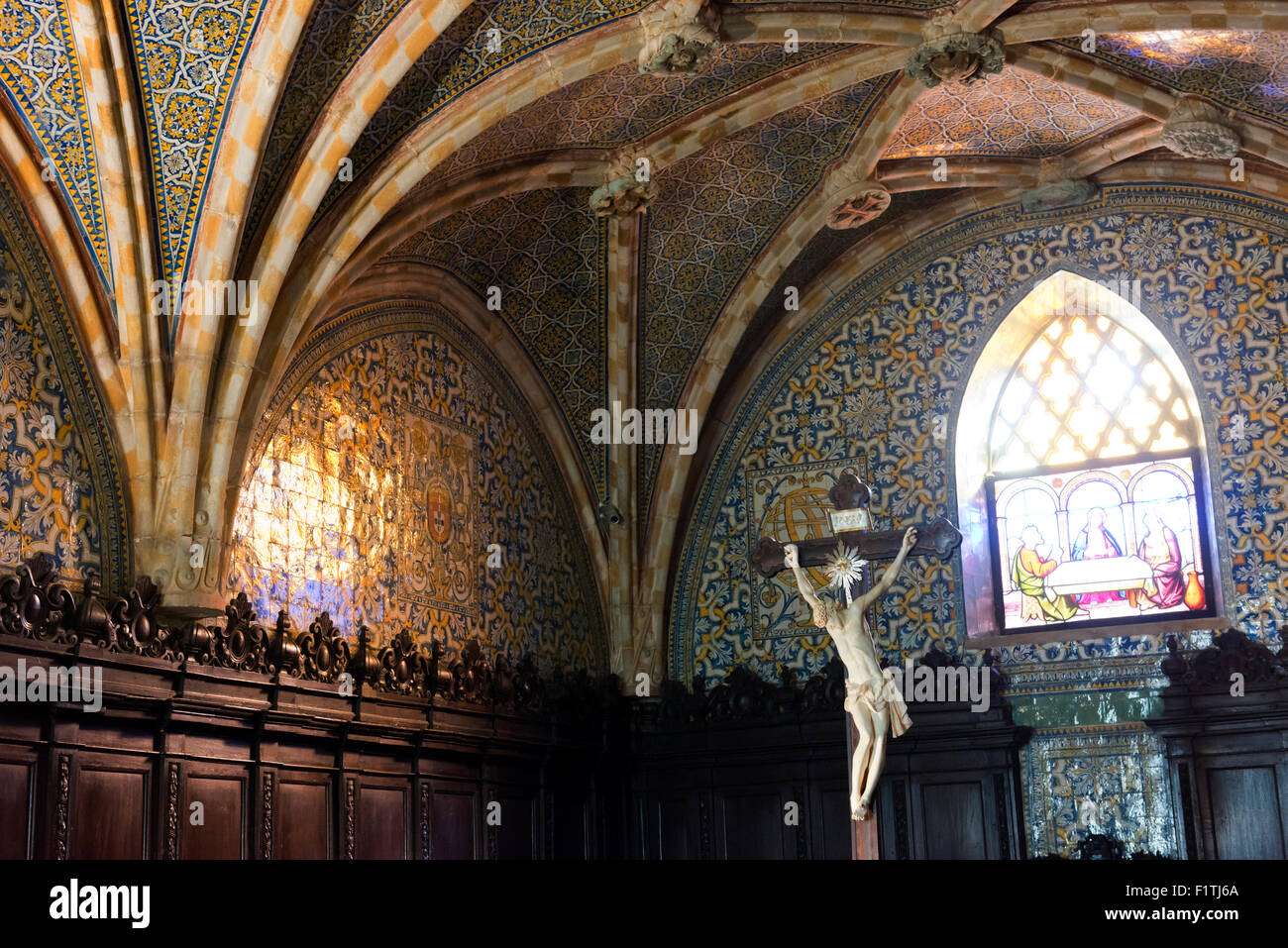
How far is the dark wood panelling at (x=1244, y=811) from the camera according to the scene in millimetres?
9688

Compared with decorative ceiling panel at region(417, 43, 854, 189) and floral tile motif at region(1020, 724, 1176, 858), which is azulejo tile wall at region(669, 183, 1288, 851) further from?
decorative ceiling panel at region(417, 43, 854, 189)

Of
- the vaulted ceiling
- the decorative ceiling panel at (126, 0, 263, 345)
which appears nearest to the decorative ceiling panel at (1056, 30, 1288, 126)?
the vaulted ceiling

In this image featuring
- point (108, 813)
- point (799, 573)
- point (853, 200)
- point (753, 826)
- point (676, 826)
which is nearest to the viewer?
point (108, 813)

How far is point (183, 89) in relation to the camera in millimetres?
7906

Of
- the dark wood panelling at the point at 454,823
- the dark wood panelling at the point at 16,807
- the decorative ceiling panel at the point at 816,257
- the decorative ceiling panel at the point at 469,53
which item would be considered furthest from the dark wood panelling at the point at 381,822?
the decorative ceiling panel at the point at 816,257

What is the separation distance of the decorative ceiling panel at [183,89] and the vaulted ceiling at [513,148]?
0.05 ft

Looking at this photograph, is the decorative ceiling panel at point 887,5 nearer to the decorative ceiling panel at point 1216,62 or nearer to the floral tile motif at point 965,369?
the decorative ceiling panel at point 1216,62

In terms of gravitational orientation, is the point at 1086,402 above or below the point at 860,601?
above

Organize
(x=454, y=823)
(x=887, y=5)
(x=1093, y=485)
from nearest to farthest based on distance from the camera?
(x=887, y=5), (x=454, y=823), (x=1093, y=485)

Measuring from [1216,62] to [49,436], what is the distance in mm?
7787

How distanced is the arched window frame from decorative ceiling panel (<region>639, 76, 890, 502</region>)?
2145 millimetres

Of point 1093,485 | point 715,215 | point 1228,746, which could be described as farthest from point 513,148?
point 1228,746

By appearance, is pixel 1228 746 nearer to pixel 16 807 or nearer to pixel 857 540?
pixel 857 540

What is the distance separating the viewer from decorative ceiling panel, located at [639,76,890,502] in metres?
10.4
